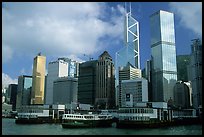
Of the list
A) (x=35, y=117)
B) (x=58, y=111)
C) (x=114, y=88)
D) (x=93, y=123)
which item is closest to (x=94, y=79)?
(x=114, y=88)

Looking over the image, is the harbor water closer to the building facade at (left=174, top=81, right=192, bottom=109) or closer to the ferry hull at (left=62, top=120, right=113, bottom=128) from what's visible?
the ferry hull at (left=62, top=120, right=113, bottom=128)

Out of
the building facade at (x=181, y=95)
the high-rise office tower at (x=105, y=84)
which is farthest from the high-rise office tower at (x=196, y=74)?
the high-rise office tower at (x=105, y=84)

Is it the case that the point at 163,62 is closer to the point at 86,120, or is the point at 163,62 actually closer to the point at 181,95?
the point at 181,95

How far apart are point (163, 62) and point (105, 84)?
145 feet

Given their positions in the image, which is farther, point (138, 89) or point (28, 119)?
point (138, 89)

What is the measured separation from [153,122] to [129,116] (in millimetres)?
7054

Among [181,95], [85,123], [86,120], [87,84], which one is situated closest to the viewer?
[85,123]

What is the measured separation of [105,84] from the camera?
179 metres

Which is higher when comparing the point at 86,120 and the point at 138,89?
the point at 138,89

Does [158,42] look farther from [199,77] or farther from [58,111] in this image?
[58,111]

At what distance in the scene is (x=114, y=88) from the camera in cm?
18450

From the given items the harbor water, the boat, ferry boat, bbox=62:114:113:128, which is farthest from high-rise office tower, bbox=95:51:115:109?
the harbor water

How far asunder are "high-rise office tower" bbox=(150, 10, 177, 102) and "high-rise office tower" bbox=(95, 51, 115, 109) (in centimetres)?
3166

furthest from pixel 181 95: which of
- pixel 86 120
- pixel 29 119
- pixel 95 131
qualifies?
pixel 95 131
